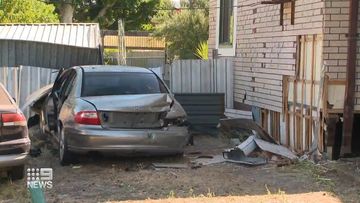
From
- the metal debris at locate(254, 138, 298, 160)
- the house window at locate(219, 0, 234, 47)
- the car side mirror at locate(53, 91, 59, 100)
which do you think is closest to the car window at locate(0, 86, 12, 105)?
the car side mirror at locate(53, 91, 59, 100)

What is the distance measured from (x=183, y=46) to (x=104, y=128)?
75.4 feet

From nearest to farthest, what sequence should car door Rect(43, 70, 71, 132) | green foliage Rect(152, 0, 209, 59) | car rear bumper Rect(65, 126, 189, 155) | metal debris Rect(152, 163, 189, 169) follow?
car rear bumper Rect(65, 126, 189, 155), metal debris Rect(152, 163, 189, 169), car door Rect(43, 70, 71, 132), green foliage Rect(152, 0, 209, 59)

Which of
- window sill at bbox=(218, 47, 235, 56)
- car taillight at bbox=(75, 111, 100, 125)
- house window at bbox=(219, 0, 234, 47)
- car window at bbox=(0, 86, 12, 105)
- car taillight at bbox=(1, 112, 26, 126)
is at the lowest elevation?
car taillight at bbox=(75, 111, 100, 125)

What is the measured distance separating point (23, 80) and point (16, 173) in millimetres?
4958

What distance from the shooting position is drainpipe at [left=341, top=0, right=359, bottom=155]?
8.09m

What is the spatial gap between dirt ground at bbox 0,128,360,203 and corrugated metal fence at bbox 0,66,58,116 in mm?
3242

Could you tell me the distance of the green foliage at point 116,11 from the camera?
37.3 meters

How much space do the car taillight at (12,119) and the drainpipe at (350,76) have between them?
14.3 ft

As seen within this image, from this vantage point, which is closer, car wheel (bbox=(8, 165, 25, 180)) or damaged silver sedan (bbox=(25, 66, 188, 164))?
car wheel (bbox=(8, 165, 25, 180))

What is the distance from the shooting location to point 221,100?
1180 centimetres

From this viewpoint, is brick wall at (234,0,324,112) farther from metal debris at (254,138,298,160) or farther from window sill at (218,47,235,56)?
metal debris at (254,138,298,160)

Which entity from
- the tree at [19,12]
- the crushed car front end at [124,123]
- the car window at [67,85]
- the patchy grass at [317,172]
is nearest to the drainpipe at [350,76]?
the patchy grass at [317,172]

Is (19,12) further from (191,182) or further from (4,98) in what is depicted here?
(191,182)

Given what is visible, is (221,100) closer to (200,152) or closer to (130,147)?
(200,152)
